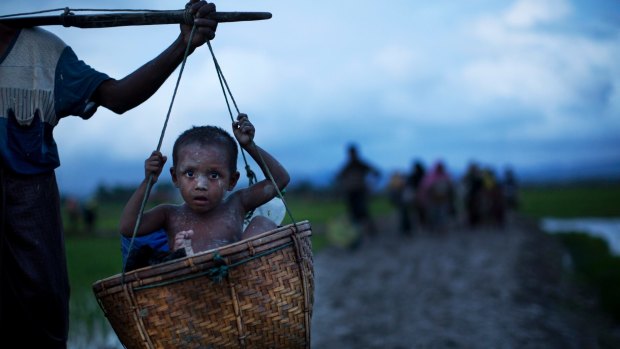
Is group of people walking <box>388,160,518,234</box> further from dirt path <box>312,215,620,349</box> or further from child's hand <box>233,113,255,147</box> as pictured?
child's hand <box>233,113,255,147</box>

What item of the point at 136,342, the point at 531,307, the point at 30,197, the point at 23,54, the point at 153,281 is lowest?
the point at 531,307

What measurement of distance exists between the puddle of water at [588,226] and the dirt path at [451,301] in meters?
10.5

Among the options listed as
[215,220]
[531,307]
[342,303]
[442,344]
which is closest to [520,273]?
[531,307]

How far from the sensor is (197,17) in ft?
8.63

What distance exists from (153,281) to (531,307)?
26.1 feet

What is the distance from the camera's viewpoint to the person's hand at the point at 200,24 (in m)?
2.63

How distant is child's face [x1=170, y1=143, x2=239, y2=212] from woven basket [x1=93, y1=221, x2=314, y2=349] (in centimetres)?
44

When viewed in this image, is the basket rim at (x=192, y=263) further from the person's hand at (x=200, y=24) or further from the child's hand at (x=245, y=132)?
the person's hand at (x=200, y=24)

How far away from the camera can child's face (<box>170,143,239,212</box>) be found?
274 centimetres

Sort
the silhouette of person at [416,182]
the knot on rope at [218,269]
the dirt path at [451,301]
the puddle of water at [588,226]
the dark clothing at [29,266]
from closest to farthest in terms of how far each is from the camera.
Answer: the knot on rope at [218,269] < the dark clothing at [29,266] < the dirt path at [451,301] < the silhouette of person at [416,182] < the puddle of water at [588,226]

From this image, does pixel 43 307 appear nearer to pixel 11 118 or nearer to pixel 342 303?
pixel 11 118

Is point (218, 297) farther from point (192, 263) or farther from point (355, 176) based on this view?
point (355, 176)

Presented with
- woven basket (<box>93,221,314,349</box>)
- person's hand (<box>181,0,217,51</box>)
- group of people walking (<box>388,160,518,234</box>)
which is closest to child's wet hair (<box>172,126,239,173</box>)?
person's hand (<box>181,0,217,51</box>)

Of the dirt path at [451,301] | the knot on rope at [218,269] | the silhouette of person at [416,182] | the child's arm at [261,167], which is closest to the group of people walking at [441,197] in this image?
the silhouette of person at [416,182]
